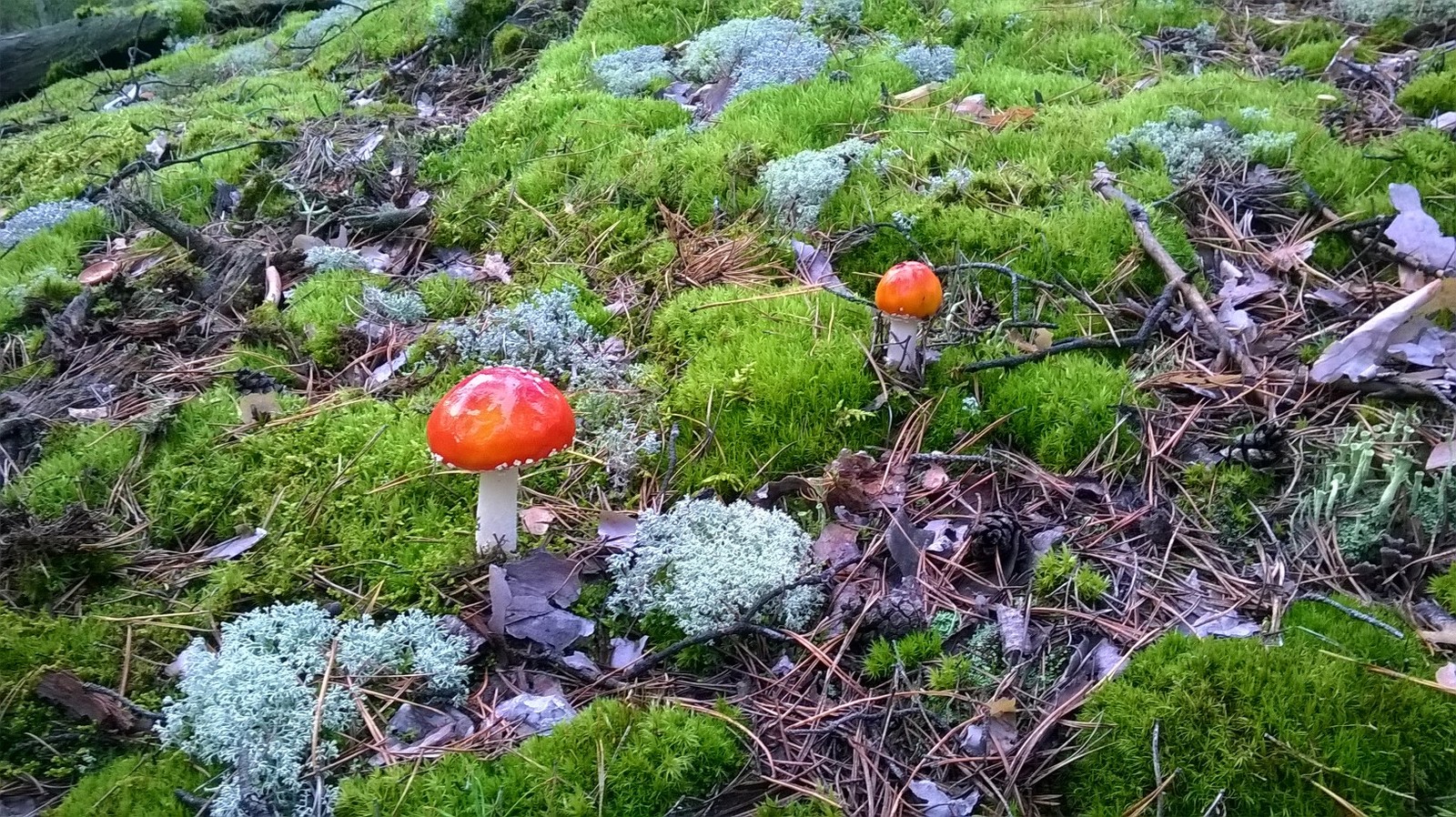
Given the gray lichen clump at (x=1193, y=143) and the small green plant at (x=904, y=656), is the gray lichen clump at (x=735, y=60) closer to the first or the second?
the gray lichen clump at (x=1193, y=143)

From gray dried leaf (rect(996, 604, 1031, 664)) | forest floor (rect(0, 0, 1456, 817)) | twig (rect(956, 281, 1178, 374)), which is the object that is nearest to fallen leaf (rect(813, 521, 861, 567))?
forest floor (rect(0, 0, 1456, 817))

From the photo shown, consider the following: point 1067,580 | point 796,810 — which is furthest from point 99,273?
point 1067,580

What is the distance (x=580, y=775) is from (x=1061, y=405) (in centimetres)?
211

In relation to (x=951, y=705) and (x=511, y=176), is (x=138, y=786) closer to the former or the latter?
(x=951, y=705)

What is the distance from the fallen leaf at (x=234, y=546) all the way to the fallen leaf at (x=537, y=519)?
0.96 metres

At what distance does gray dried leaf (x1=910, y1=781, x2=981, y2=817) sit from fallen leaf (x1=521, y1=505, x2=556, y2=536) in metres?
1.56

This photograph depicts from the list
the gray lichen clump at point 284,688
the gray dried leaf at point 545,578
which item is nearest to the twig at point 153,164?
the gray lichen clump at point 284,688

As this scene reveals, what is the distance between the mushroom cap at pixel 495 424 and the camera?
8.92 ft

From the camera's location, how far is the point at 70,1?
1548 centimetres

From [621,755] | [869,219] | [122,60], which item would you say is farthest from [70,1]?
[621,755]

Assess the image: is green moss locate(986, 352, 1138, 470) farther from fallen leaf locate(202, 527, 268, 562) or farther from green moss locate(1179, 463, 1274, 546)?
fallen leaf locate(202, 527, 268, 562)

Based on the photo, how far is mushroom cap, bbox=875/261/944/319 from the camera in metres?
3.23

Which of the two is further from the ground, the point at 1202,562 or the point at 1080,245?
the point at 1080,245

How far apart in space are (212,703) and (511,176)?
347cm
